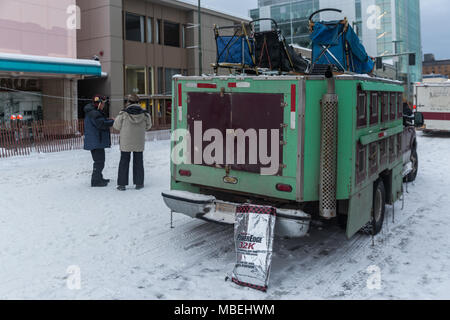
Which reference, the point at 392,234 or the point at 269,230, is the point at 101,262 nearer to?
the point at 269,230

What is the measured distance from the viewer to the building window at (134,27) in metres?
28.2

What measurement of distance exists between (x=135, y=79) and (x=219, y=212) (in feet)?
81.8

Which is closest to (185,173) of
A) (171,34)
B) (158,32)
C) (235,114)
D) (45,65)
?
(235,114)

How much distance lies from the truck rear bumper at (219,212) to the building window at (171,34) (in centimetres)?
2692

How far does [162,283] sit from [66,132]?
45.8 feet

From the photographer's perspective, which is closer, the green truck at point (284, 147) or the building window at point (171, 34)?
the green truck at point (284, 147)

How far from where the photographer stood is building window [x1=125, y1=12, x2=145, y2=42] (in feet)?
→ 92.6

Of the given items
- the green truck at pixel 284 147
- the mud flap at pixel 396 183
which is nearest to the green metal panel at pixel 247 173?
the green truck at pixel 284 147

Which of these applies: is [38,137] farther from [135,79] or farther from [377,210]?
[135,79]

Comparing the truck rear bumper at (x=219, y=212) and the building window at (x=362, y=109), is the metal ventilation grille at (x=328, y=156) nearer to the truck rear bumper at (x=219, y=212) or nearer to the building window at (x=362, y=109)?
the truck rear bumper at (x=219, y=212)

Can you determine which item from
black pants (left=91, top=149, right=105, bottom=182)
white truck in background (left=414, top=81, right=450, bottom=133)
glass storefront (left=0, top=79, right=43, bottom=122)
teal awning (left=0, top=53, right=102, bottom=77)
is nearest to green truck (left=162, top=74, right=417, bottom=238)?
black pants (left=91, top=149, right=105, bottom=182)

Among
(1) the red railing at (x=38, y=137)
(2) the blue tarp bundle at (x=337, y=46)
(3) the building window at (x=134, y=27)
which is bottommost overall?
(1) the red railing at (x=38, y=137)

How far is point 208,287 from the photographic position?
474cm

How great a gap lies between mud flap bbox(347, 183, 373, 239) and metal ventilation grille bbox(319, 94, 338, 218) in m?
0.24
